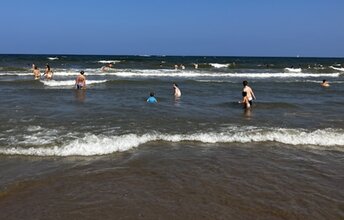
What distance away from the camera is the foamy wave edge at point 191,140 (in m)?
7.73

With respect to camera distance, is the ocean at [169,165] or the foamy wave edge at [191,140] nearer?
the ocean at [169,165]

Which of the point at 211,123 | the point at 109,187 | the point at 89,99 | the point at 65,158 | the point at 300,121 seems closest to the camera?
the point at 109,187

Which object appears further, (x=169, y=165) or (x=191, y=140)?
(x=191, y=140)

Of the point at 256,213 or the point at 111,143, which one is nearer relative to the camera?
the point at 256,213

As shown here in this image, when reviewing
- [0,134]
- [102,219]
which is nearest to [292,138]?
[102,219]

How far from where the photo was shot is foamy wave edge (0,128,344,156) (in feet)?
25.4

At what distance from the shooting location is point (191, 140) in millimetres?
8961

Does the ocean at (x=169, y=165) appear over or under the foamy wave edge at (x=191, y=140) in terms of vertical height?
under

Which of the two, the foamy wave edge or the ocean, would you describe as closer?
the ocean

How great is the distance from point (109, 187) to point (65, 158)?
6.03 ft

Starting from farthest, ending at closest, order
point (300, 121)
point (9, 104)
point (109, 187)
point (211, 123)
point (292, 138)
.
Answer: point (9, 104)
point (300, 121)
point (211, 123)
point (292, 138)
point (109, 187)

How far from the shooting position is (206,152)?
7926mm

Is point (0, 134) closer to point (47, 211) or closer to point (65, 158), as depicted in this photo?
point (65, 158)

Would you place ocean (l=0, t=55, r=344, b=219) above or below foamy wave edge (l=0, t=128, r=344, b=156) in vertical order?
below
